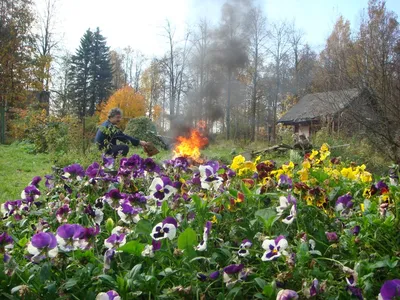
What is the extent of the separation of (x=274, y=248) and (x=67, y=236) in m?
0.86

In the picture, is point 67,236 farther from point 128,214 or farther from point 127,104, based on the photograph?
point 127,104

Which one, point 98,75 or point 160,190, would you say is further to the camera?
point 98,75

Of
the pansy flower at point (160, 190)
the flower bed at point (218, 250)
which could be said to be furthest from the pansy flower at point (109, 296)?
the pansy flower at point (160, 190)

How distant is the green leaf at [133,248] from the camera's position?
1733 millimetres

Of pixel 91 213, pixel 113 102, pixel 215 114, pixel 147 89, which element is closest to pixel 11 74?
pixel 113 102

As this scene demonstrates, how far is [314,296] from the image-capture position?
1399 mm

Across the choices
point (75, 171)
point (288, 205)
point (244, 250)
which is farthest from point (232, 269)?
point (75, 171)

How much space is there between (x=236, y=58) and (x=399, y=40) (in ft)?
35.5

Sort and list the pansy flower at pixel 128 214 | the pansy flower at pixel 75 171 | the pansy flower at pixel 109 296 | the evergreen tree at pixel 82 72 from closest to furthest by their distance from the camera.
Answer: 1. the pansy flower at pixel 109 296
2. the pansy flower at pixel 128 214
3. the pansy flower at pixel 75 171
4. the evergreen tree at pixel 82 72

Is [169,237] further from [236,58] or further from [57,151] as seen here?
[236,58]

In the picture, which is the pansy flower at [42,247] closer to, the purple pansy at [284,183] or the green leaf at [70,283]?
the green leaf at [70,283]

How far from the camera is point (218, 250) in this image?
185 cm

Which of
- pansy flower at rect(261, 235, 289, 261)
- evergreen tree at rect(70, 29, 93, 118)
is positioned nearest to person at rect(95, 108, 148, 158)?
pansy flower at rect(261, 235, 289, 261)

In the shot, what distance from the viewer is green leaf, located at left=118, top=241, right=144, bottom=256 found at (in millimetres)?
1733
